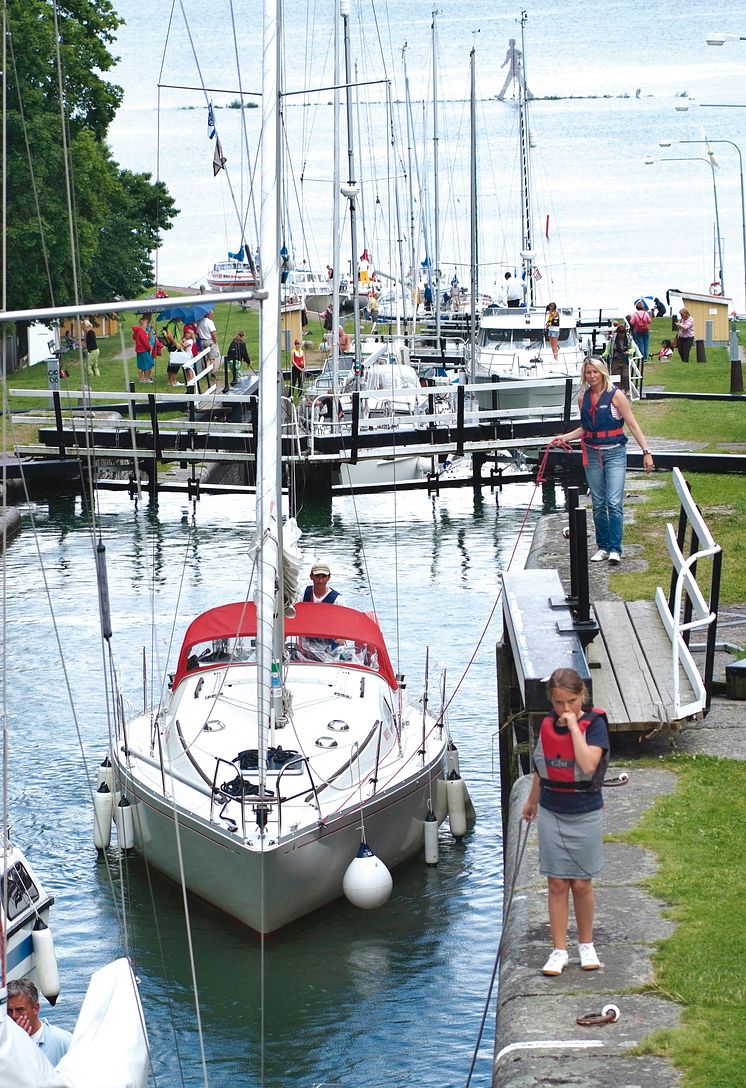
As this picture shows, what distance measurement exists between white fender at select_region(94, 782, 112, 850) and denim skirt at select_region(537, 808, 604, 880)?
7.42 m

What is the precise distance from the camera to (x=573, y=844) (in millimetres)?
7715

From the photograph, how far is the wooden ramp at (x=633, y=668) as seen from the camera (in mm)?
10617

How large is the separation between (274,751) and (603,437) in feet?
12.3

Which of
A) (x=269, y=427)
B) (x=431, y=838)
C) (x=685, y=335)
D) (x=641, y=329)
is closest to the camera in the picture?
(x=269, y=427)

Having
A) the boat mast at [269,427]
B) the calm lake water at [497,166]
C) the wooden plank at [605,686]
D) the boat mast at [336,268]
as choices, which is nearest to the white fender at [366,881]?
the boat mast at [269,427]

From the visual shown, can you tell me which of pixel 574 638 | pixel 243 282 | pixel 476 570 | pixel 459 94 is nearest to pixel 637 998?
pixel 574 638

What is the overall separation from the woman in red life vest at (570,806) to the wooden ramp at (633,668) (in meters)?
2.83

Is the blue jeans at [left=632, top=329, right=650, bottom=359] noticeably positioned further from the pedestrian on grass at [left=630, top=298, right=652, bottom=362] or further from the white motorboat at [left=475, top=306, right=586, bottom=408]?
the white motorboat at [left=475, top=306, right=586, bottom=408]

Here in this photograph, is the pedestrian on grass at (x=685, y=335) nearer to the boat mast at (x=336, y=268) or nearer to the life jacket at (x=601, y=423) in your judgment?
the boat mast at (x=336, y=268)

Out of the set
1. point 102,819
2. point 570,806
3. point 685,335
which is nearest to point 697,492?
point 102,819

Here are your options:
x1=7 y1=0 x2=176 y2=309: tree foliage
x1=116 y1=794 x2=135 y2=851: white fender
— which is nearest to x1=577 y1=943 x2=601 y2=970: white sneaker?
x1=116 y1=794 x2=135 y2=851: white fender

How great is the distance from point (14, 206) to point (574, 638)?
104 feet

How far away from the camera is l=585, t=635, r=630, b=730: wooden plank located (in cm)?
1056

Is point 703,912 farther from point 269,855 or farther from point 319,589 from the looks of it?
point 319,589
